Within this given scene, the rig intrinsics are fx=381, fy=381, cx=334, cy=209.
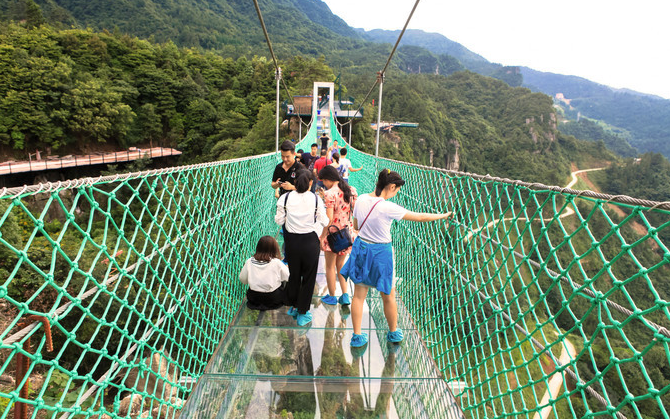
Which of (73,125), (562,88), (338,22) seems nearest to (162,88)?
(73,125)

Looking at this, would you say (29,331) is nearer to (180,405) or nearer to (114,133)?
(180,405)

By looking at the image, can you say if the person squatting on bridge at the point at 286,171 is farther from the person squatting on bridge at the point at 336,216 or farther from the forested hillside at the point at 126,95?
the forested hillside at the point at 126,95

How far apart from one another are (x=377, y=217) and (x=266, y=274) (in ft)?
2.18

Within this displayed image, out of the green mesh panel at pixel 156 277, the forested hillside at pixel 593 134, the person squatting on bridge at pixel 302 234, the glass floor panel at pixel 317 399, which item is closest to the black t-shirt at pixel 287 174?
the green mesh panel at pixel 156 277

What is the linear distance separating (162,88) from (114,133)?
5.62m

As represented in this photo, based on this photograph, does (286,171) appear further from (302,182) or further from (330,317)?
(330,317)

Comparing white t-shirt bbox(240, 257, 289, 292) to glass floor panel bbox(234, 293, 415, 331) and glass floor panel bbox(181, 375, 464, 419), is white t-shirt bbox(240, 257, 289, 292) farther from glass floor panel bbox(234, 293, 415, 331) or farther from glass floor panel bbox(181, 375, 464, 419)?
glass floor panel bbox(181, 375, 464, 419)

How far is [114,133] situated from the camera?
23.5 m

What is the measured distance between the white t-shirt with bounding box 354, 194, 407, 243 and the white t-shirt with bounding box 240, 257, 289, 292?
0.48 meters

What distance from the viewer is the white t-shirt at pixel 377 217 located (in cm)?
161

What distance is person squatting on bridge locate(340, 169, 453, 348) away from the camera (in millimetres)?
1626

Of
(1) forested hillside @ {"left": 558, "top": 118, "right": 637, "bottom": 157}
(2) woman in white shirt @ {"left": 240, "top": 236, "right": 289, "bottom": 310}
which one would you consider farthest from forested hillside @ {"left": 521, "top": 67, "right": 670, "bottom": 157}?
(2) woman in white shirt @ {"left": 240, "top": 236, "right": 289, "bottom": 310}

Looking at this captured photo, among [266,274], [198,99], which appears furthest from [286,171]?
[198,99]

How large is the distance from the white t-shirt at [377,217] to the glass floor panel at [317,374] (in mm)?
562
